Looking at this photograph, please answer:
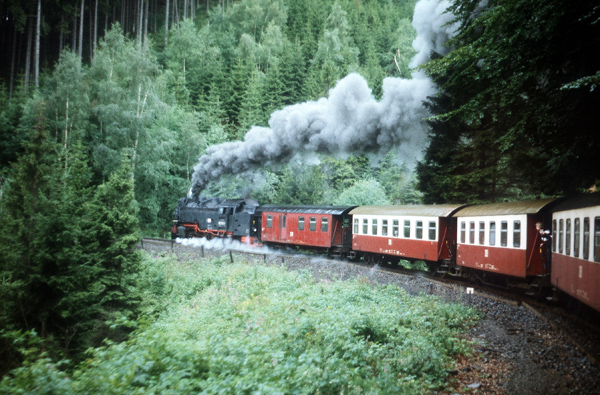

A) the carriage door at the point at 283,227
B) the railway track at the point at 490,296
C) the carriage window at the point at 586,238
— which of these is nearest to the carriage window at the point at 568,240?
the carriage window at the point at 586,238

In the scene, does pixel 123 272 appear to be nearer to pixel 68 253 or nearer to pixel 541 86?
pixel 68 253

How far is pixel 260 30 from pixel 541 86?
57625 millimetres

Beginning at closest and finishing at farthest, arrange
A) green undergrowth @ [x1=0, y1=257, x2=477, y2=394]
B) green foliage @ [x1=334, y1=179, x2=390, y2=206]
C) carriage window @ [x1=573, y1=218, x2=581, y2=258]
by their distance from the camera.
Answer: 1. green undergrowth @ [x1=0, y1=257, x2=477, y2=394]
2. carriage window @ [x1=573, y1=218, x2=581, y2=258]
3. green foliage @ [x1=334, y1=179, x2=390, y2=206]

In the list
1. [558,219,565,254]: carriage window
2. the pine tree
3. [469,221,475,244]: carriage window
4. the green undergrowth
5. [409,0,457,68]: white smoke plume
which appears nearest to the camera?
the green undergrowth

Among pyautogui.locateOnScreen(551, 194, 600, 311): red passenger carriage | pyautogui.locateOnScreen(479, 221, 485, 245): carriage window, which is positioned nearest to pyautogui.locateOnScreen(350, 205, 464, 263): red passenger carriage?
pyautogui.locateOnScreen(479, 221, 485, 245): carriage window

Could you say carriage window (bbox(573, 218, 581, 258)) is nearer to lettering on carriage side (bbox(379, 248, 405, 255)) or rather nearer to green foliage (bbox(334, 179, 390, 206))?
lettering on carriage side (bbox(379, 248, 405, 255))

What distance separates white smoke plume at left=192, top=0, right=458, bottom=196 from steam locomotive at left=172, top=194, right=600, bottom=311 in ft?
9.23

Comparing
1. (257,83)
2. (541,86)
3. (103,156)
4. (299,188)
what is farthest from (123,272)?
(257,83)

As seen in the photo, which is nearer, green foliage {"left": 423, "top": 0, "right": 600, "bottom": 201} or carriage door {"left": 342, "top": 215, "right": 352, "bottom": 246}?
green foliage {"left": 423, "top": 0, "right": 600, "bottom": 201}

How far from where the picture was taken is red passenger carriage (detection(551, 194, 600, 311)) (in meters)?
7.60

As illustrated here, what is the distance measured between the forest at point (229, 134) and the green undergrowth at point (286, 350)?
48.6 inches

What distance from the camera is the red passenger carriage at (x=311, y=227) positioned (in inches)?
752

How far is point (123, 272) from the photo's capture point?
41.6ft

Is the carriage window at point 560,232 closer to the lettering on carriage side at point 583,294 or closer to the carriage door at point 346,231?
the lettering on carriage side at point 583,294
